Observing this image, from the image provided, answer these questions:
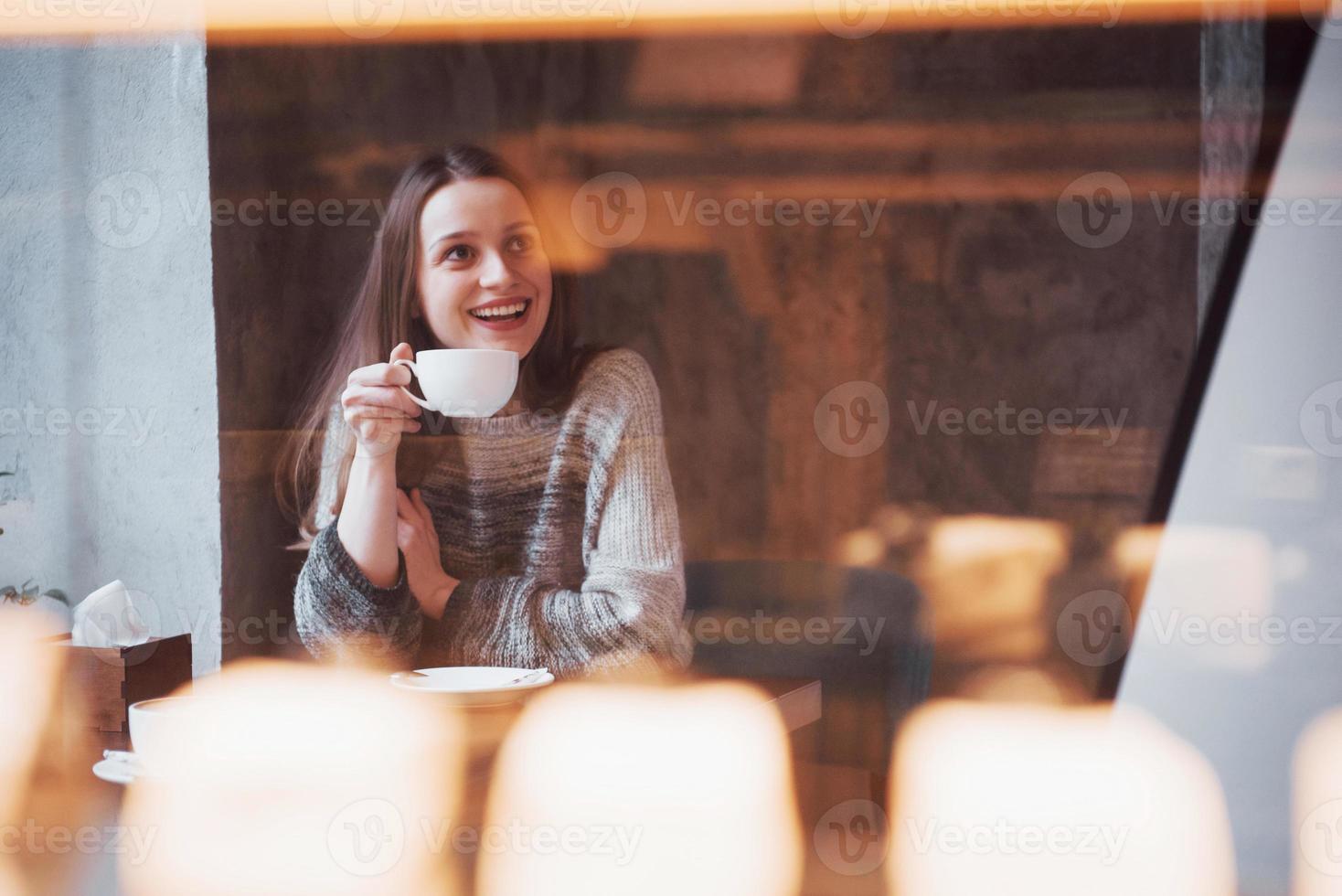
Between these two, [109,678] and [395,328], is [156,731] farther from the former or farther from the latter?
[395,328]

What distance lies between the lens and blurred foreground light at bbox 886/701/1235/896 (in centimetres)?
173

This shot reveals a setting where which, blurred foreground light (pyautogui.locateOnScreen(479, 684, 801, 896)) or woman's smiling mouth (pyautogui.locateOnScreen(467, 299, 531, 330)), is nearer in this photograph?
blurred foreground light (pyautogui.locateOnScreen(479, 684, 801, 896))

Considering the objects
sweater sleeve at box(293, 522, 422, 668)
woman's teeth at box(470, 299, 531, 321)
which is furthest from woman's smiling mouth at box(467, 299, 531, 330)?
sweater sleeve at box(293, 522, 422, 668)

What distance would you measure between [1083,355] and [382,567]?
1264mm

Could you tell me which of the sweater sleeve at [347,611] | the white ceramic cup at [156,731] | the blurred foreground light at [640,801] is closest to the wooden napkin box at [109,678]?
the white ceramic cup at [156,731]

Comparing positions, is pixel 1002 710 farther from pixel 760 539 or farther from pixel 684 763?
pixel 684 763

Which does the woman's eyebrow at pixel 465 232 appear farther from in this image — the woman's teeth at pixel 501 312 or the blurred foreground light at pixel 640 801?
the blurred foreground light at pixel 640 801

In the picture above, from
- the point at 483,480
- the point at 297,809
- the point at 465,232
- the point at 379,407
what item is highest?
the point at 465,232

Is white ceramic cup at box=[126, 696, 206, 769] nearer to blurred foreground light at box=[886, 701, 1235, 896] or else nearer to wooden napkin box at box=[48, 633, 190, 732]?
wooden napkin box at box=[48, 633, 190, 732]

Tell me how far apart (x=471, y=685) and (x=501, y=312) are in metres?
0.74

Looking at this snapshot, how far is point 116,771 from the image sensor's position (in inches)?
39.2

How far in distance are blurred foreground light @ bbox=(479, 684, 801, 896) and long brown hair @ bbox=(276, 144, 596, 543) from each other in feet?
1.79

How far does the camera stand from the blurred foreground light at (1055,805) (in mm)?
1729

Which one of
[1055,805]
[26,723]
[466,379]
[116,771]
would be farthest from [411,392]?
[1055,805]
